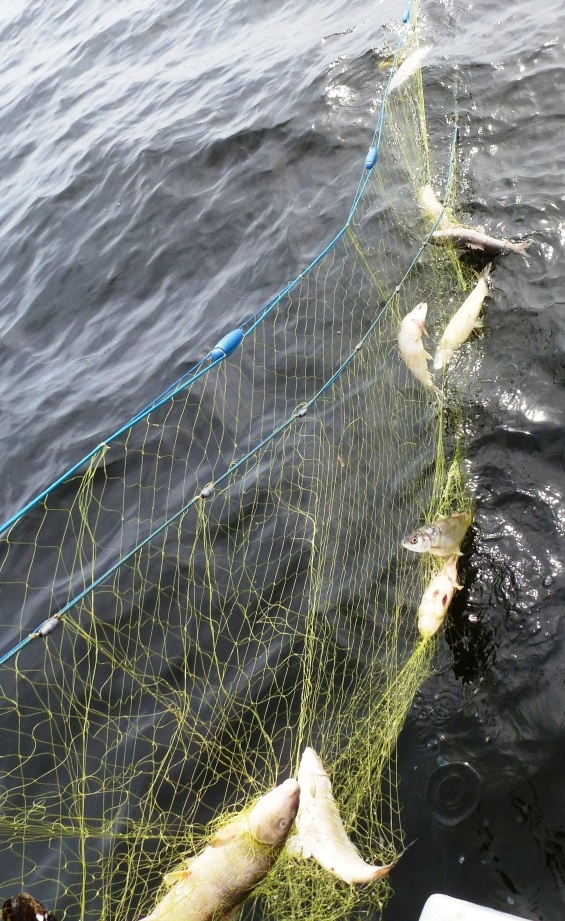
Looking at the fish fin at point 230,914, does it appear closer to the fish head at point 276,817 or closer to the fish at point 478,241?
the fish head at point 276,817

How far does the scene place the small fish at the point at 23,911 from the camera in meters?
4.12

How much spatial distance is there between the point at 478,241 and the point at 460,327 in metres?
1.34

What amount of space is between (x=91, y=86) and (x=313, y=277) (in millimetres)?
10594

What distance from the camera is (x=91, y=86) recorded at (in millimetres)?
16859

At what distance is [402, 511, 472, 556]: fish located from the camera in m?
5.70

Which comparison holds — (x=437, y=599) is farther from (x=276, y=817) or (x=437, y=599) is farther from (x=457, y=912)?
(x=457, y=912)

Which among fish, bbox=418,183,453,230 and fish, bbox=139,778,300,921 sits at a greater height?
fish, bbox=139,778,300,921

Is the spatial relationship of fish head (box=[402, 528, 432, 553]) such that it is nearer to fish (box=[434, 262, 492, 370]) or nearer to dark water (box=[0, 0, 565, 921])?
dark water (box=[0, 0, 565, 921])

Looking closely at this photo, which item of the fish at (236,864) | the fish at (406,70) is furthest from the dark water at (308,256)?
the fish at (236,864)

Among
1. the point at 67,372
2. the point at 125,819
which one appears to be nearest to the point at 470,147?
the point at 67,372

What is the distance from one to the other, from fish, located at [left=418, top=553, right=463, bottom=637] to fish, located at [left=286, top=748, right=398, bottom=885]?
4.02 ft

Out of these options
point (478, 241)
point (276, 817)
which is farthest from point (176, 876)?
point (478, 241)

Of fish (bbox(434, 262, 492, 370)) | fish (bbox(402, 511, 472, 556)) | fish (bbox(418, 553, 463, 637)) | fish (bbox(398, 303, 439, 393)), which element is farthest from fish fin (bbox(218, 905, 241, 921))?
fish (bbox(434, 262, 492, 370))

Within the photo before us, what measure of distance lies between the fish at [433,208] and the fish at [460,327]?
1.35 m
